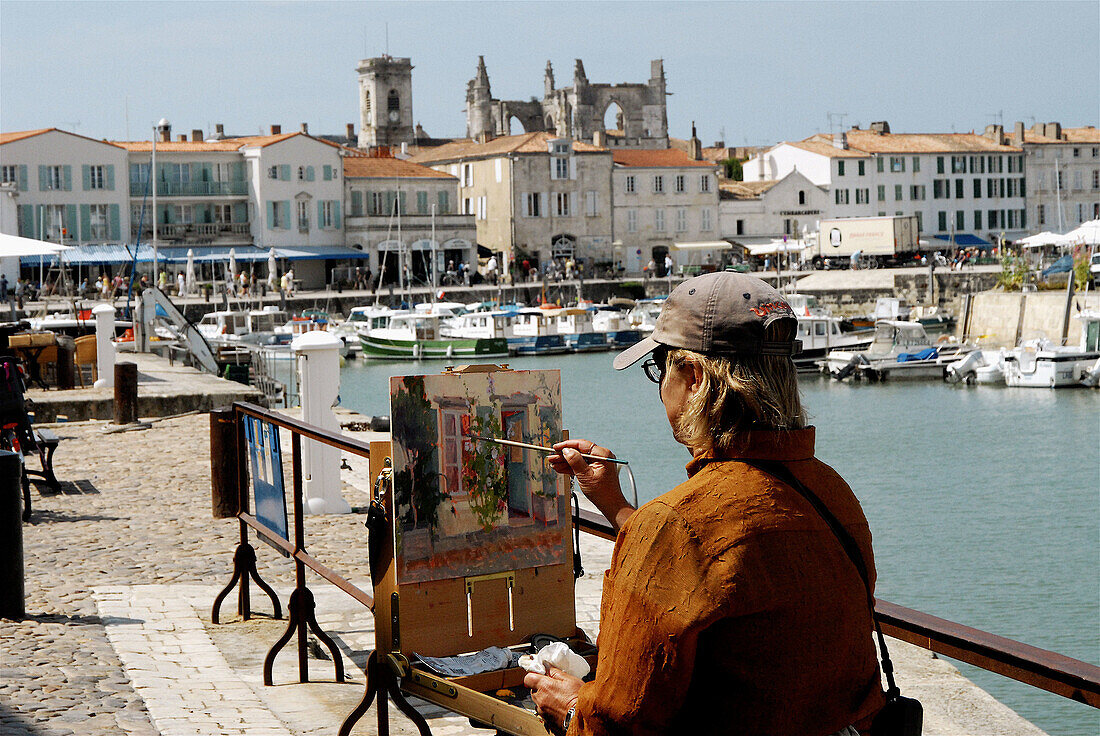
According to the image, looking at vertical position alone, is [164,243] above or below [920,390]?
above

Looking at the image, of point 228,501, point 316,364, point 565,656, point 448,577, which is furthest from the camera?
point 316,364

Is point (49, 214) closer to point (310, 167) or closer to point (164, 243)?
point (164, 243)

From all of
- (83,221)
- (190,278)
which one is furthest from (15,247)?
(83,221)

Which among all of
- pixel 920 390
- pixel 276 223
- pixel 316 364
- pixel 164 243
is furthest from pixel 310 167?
pixel 316 364

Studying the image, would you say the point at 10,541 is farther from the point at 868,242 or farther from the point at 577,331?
the point at 868,242

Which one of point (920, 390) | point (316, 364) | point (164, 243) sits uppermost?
point (164, 243)

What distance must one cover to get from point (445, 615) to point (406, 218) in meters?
70.8

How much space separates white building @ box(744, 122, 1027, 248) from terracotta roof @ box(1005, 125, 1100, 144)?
2701 mm

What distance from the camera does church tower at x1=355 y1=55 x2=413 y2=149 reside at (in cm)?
10600

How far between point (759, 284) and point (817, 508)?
1.46 ft

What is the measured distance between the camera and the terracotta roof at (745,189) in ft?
278

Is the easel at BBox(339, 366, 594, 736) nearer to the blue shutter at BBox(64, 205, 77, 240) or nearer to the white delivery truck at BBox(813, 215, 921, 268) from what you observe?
the blue shutter at BBox(64, 205, 77, 240)

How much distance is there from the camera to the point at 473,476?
416 centimetres

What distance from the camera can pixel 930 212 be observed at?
9012 centimetres
